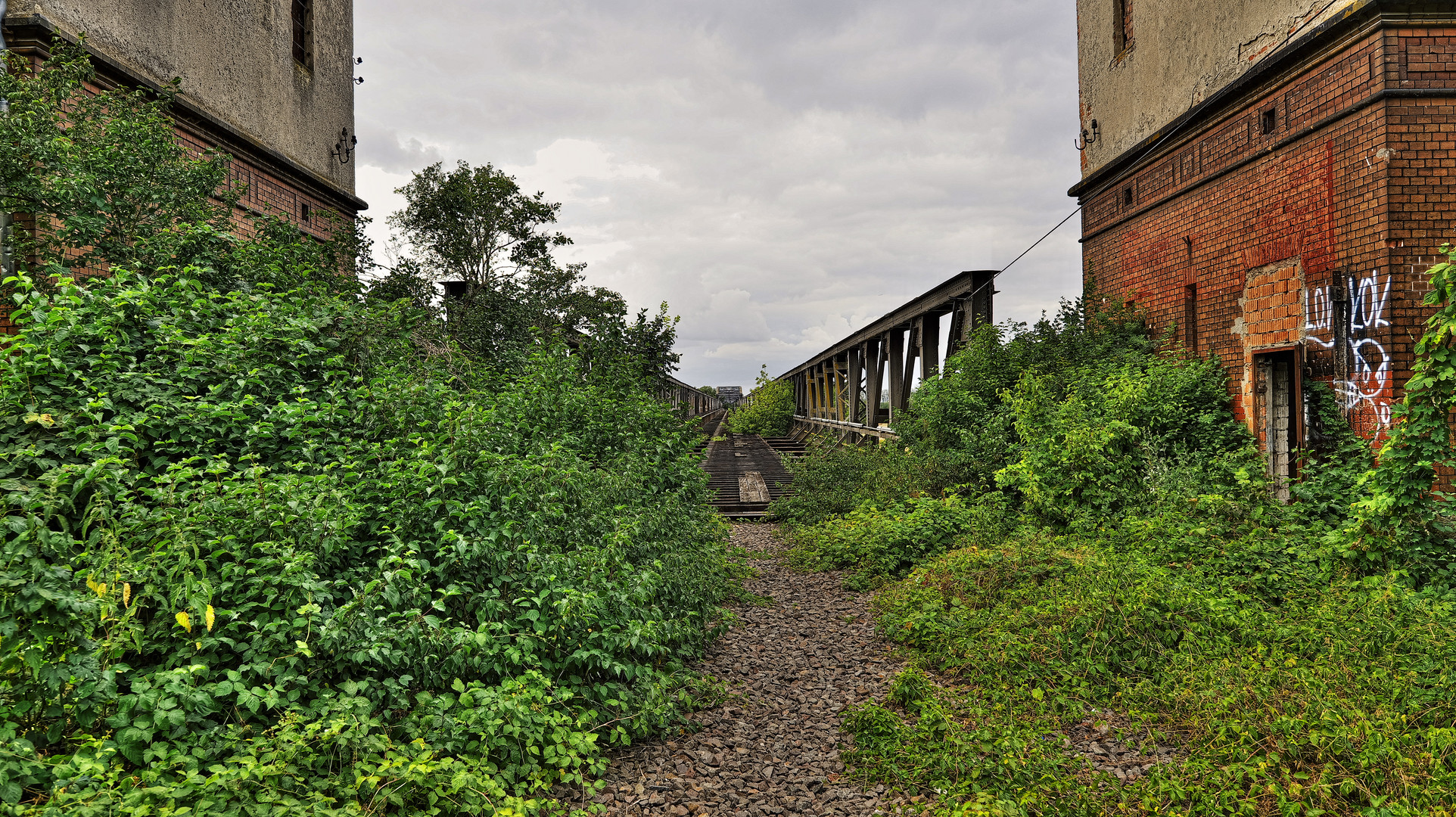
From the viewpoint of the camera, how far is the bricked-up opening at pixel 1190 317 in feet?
29.5

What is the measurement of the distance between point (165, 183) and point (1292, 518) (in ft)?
33.4

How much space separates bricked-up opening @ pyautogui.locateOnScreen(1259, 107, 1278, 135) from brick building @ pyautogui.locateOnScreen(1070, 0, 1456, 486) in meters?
0.02

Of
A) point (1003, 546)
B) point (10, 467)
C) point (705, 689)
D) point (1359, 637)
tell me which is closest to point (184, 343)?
point (10, 467)

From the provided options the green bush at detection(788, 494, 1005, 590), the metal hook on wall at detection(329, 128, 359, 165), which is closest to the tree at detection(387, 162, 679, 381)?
the metal hook on wall at detection(329, 128, 359, 165)

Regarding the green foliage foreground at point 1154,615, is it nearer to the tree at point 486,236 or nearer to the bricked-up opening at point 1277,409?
the bricked-up opening at point 1277,409

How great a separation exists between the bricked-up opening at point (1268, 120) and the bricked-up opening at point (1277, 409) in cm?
238

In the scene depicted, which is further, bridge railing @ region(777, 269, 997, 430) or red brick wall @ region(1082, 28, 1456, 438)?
bridge railing @ region(777, 269, 997, 430)

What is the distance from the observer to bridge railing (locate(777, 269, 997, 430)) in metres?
11.2

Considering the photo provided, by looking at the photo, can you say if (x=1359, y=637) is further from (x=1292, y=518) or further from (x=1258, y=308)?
(x=1258, y=308)

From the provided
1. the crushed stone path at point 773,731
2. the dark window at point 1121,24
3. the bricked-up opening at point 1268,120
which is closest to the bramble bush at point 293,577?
the crushed stone path at point 773,731

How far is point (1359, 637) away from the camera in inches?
160

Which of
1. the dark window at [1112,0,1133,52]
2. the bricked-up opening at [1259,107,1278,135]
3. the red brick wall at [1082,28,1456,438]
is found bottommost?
the red brick wall at [1082,28,1456,438]

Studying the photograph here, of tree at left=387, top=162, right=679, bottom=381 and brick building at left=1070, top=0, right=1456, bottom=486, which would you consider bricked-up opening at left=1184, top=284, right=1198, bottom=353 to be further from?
tree at left=387, top=162, right=679, bottom=381

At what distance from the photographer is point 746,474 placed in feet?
49.3
